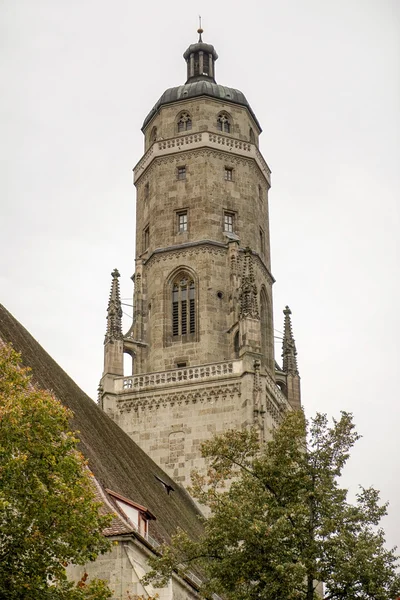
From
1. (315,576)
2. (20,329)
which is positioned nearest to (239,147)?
(20,329)

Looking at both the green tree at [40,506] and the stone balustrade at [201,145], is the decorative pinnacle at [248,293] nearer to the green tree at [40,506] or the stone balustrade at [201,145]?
the stone balustrade at [201,145]

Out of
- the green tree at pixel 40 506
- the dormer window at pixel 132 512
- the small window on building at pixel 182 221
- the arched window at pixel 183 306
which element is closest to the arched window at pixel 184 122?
the small window on building at pixel 182 221

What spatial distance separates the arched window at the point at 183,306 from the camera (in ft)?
134

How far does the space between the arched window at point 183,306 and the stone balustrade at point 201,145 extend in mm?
5462

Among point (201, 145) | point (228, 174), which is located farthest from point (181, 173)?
point (228, 174)

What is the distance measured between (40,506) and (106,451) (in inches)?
518

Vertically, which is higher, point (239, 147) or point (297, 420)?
point (239, 147)

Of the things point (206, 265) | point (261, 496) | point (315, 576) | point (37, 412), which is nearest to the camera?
point (37, 412)

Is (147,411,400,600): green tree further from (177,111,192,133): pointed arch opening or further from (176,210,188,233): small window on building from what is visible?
(177,111,192,133): pointed arch opening

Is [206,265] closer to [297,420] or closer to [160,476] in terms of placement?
[160,476]

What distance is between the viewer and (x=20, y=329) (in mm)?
29500

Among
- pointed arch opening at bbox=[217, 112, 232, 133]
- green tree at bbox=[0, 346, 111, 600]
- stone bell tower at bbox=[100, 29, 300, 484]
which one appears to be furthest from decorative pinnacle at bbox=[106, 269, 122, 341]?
green tree at bbox=[0, 346, 111, 600]

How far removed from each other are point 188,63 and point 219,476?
28936 millimetres

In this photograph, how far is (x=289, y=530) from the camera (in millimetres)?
20406
